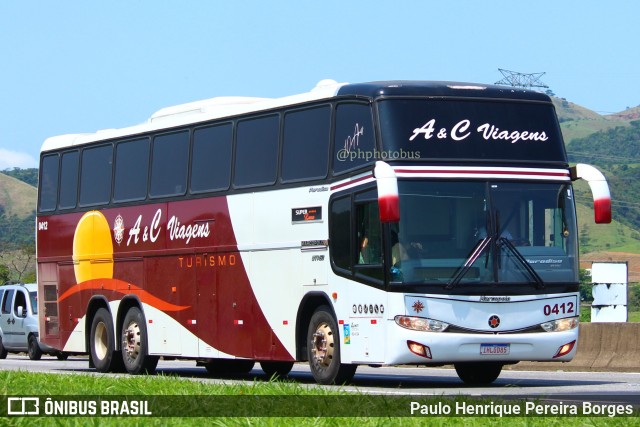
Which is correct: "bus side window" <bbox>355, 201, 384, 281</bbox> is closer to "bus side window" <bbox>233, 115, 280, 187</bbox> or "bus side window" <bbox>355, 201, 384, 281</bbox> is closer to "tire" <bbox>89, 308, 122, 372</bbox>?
"bus side window" <bbox>233, 115, 280, 187</bbox>

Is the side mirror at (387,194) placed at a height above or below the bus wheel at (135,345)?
above

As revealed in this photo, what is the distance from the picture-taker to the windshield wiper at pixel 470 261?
18.0 m

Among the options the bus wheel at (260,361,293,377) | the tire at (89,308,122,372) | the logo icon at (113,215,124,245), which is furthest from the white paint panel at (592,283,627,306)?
the tire at (89,308,122,372)

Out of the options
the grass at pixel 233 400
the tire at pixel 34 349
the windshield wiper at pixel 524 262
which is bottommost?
the tire at pixel 34 349

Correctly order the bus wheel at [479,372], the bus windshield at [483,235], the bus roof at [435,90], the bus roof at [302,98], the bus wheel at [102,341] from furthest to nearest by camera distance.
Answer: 1. the bus wheel at [102,341]
2. the bus wheel at [479,372]
3. the bus roof at [302,98]
4. the bus roof at [435,90]
5. the bus windshield at [483,235]

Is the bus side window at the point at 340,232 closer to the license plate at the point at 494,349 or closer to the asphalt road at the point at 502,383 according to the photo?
the asphalt road at the point at 502,383

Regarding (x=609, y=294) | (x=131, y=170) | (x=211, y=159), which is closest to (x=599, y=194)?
(x=211, y=159)

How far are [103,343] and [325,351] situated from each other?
754cm

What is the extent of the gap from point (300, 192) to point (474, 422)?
880 centimetres

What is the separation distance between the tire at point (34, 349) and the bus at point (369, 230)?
13615mm

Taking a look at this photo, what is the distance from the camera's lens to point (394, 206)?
56.9ft

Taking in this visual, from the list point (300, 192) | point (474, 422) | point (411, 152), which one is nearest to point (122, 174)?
point (300, 192)

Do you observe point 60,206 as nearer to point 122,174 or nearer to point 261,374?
point 122,174

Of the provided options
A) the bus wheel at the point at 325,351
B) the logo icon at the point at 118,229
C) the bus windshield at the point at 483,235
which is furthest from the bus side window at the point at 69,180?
the bus windshield at the point at 483,235
